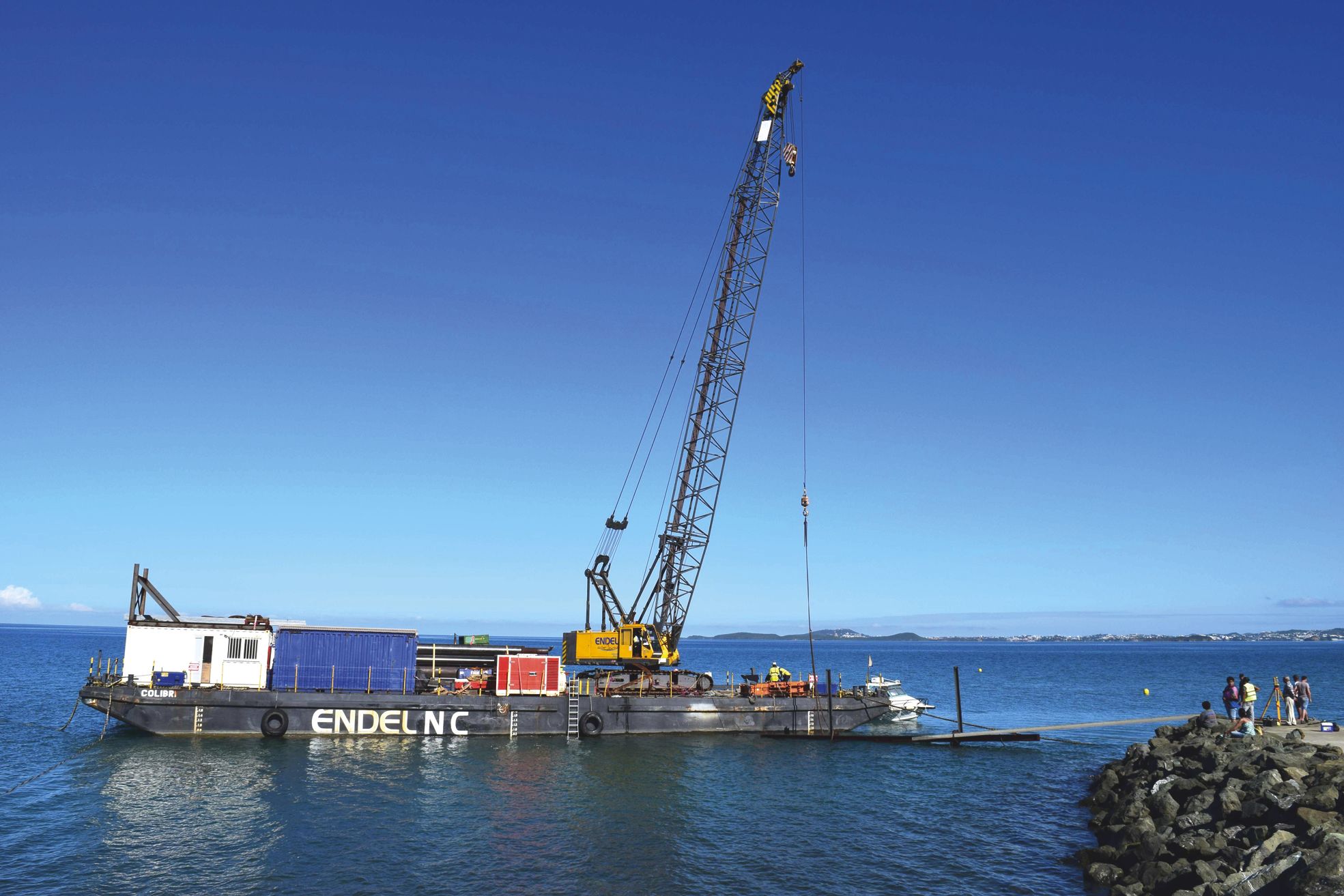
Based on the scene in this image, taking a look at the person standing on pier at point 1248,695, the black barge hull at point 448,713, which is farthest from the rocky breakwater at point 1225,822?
the black barge hull at point 448,713

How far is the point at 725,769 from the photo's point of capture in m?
47.8

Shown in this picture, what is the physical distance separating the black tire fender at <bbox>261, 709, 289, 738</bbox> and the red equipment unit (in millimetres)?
12685

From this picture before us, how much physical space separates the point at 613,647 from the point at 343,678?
63.7 feet

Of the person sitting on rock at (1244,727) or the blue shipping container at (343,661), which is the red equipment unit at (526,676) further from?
the person sitting on rock at (1244,727)

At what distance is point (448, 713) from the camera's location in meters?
55.1

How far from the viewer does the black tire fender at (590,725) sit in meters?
56.8

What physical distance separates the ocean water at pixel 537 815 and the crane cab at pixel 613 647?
919 centimetres

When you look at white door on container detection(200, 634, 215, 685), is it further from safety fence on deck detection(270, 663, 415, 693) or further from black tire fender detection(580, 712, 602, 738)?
black tire fender detection(580, 712, 602, 738)

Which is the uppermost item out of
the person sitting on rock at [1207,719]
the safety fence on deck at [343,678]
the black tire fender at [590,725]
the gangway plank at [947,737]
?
the safety fence on deck at [343,678]

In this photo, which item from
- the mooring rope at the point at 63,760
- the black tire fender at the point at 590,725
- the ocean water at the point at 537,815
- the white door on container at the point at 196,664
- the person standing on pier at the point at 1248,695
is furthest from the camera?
the black tire fender at the point at 590,725

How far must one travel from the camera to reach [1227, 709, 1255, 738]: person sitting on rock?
40.9 meters

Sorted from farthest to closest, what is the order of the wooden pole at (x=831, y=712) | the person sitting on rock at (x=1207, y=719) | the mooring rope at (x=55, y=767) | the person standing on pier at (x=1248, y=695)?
the wooden pole at (x=831, y=712), the person sitting on rock at (x=1207, y=719), the person standing on pier at (x=1248, y=695), the mooring rope at (x=55, y=767)

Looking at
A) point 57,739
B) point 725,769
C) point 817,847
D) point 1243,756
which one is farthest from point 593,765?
point 57,739

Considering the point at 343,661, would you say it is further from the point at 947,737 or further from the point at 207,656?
the point at 947,737
